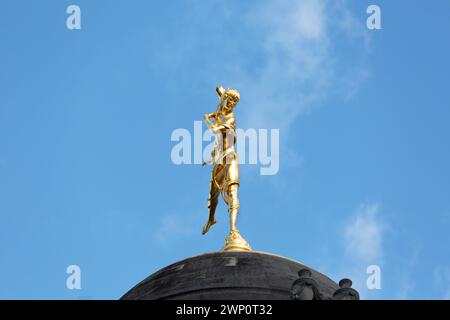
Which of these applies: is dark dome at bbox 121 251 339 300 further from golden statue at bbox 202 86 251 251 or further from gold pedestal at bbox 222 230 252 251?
golden statue at bbox 202 86 251 251

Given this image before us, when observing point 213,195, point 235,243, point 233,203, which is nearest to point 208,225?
point 213,195

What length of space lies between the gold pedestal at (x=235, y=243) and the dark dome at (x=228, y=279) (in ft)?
3.63

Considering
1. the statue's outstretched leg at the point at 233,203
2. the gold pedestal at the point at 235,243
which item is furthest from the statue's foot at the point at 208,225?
the gold pedestal at the point at 235,243

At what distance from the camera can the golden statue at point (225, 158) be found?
51312 mm

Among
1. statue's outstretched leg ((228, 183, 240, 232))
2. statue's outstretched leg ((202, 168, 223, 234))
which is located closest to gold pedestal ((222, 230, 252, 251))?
statue's outstretched leg ((228, 183, 240, 232))

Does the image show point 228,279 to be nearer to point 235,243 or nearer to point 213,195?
point 235,243

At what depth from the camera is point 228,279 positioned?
4525cm

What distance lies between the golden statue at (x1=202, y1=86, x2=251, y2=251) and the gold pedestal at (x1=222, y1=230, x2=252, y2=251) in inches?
46.6

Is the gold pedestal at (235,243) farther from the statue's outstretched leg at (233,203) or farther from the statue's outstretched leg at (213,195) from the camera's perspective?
the statue's outstretched leg at (213,195)
